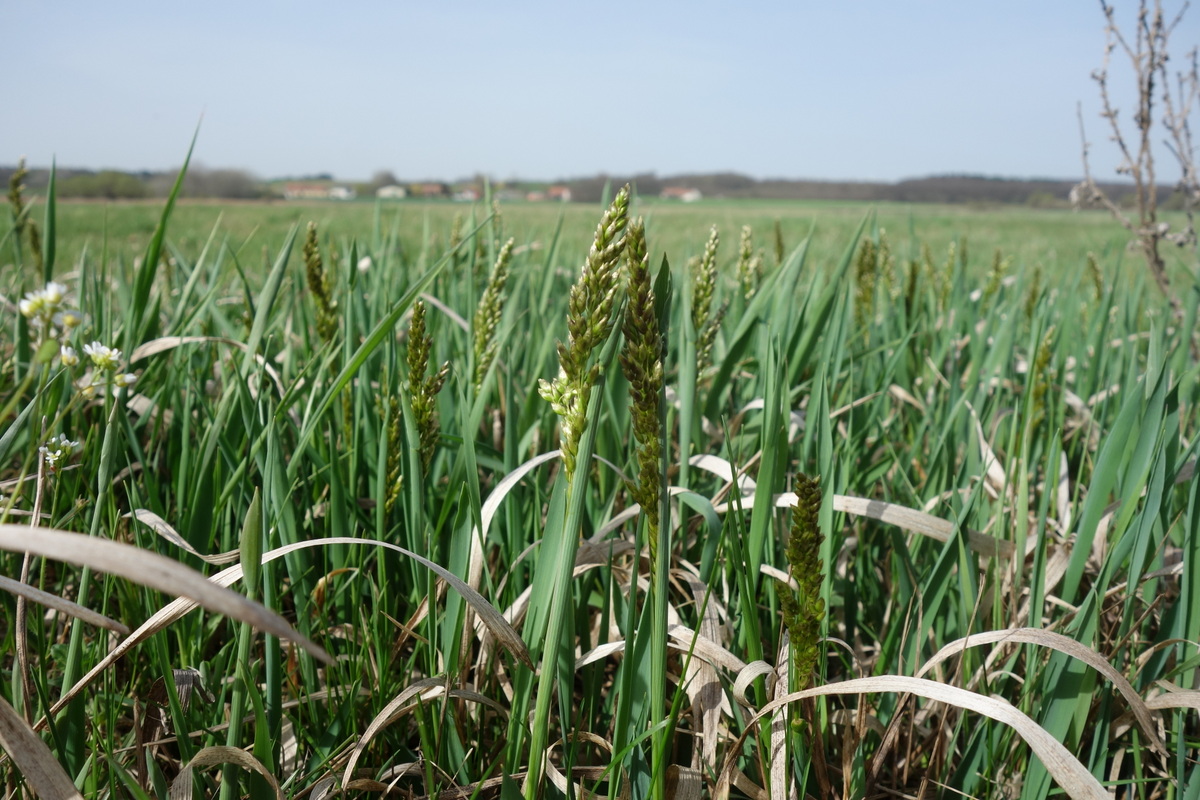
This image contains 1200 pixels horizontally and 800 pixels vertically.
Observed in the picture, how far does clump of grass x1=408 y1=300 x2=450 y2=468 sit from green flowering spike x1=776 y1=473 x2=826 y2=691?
1.64 ft

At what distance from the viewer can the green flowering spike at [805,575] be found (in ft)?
2.62

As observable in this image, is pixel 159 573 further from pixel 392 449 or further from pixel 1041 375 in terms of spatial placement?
pixel 1041 375

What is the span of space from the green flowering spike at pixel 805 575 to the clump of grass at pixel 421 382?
19.7 inches

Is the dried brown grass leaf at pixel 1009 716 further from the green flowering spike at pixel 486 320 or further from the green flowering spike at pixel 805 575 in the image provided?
the green flowering spike at pixel 486 320

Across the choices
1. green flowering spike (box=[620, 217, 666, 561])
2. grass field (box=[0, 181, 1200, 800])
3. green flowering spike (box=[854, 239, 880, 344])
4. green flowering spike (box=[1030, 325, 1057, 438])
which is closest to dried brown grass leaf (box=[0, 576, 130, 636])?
grass field (box=[0, 181, 1200, 800])

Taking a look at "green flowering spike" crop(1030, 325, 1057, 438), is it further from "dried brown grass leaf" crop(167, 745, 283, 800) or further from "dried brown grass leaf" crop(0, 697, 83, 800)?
"dried brown grass leaf" crop(0, 697, 83, 800)

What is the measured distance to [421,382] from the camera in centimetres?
107

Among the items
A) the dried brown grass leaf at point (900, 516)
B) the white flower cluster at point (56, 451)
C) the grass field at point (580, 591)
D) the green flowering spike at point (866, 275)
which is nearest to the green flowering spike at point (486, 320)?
the grass field at point (580, 591)

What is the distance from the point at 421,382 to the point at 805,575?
1.84ft

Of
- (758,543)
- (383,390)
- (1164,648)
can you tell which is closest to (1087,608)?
(1164,648)

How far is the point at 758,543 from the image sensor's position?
4.01ft

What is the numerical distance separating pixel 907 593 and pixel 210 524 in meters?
1.29

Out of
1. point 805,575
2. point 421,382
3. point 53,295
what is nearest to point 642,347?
point 805,575

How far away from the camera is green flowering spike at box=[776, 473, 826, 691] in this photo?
797 millimetres
